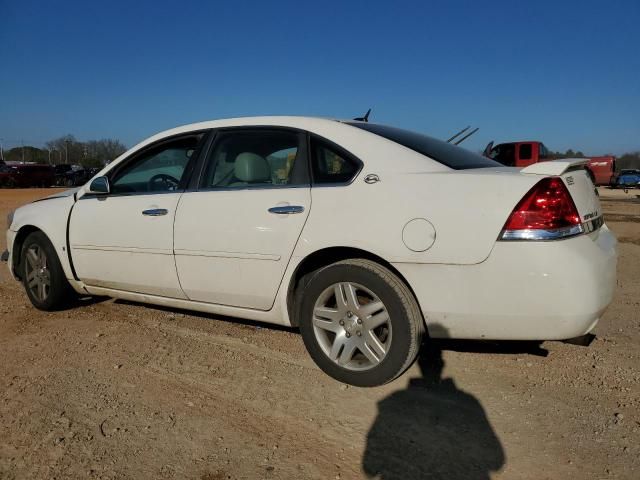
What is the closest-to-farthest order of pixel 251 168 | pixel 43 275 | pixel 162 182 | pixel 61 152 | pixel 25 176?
pixel 251 168
pixel 162 182
pixel 43 275
pixel 25 176
pixel 61 152

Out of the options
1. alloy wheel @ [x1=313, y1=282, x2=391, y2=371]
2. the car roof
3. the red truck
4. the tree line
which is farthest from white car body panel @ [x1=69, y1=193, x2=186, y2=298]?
the tree line

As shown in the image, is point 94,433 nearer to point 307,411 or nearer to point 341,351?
point 307,411

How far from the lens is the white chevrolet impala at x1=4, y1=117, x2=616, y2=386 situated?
255 cm

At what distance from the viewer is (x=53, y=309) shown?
14.7 ft

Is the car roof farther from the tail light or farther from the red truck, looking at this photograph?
the red truck

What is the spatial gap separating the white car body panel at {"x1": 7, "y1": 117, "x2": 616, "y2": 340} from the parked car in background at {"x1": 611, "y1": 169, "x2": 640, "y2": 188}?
3706 cm

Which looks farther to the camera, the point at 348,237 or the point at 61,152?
the point at 61,152

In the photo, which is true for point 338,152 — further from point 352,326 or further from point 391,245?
Result: point 352,326

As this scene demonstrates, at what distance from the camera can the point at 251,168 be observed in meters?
3.45

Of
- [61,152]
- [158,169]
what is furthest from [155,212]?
[61,152]

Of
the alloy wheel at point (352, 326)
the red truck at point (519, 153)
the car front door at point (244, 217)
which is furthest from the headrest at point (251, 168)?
the red truck at point (519, 153)

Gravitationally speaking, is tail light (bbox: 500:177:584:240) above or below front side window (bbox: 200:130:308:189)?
below

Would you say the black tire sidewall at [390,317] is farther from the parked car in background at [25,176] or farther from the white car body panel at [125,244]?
the parked car in background at [25,176]

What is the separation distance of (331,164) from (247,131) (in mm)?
763
